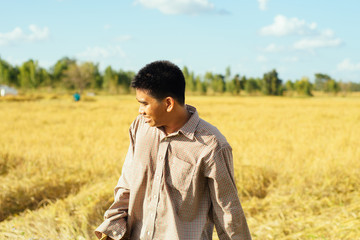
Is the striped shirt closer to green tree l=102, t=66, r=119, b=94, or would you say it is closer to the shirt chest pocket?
the shirt chest pocket

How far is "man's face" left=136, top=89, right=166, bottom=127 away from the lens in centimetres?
149

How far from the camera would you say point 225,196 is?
149 cm

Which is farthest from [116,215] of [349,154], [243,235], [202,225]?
[349,154]

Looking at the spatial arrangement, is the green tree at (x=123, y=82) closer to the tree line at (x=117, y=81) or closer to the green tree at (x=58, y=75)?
the tree line at (x=117, y=81)

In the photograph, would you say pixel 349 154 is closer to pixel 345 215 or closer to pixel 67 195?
pixel 345 215

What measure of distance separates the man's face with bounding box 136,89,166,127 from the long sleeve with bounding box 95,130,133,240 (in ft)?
0.80

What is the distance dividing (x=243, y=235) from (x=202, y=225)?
175mm

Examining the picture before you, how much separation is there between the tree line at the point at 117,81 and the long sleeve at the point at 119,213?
56035mm

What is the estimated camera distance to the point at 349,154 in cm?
517

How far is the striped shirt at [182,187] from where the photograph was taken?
1481 millimetres

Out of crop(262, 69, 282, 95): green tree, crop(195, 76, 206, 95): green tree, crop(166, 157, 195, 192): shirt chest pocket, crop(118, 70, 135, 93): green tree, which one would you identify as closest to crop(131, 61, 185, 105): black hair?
crop(166, 157, 195, 192): shirt chest pocket

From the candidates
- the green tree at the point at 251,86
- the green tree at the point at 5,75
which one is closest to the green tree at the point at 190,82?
the green tree at the point at 251,86

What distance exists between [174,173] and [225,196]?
23 cm

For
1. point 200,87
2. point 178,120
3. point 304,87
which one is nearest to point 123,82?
point 200,87
